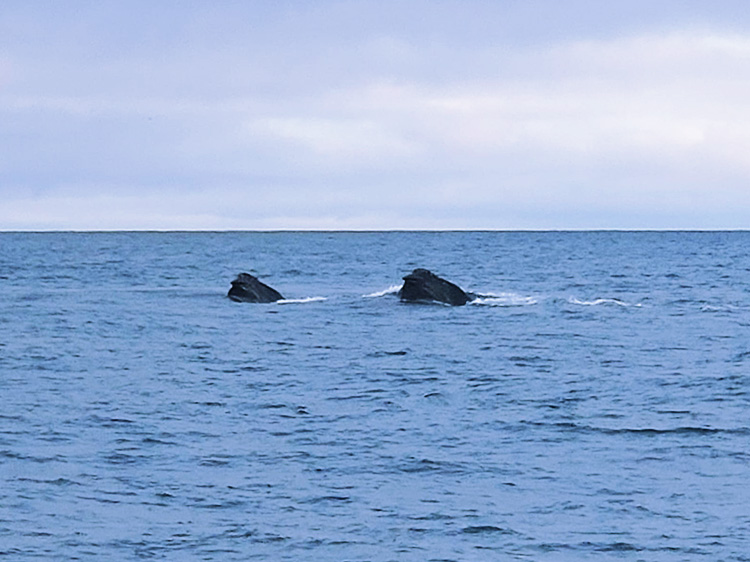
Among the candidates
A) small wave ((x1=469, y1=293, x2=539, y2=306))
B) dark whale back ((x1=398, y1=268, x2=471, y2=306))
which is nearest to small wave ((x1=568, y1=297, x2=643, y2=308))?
small wave ((x1=469, y1=293, x2=539, y2=306))

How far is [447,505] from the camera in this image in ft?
51.7

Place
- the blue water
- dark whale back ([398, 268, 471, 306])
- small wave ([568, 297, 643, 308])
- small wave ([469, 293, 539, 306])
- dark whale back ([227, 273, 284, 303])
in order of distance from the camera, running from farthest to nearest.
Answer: dark whale back ([227, 273, 284, 303]) → small wave ([568, 297, 643, 308]) → small wave ([469, 293, 539, 306]) → dark whale back ([398, 268, 471, 306]) → the blue water

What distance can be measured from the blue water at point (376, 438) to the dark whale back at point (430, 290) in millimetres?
5492

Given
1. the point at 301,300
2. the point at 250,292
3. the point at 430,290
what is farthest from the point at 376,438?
the point at 301,300

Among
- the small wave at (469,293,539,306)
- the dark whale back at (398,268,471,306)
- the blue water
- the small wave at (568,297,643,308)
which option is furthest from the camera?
the small wave at (568,297,643,308)

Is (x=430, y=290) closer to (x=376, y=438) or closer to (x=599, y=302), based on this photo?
(x=599, y=302)

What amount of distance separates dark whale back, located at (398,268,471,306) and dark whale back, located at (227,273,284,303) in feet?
19.0

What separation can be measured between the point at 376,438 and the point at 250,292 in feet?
103

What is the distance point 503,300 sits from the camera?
51.5 m

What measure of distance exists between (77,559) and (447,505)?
473 cm

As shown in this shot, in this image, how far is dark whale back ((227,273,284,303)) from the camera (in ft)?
167

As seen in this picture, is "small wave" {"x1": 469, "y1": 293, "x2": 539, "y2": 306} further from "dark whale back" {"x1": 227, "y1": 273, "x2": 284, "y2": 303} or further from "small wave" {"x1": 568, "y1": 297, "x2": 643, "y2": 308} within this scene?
"dark whale back" {"x1": 227, "y1": 273, "x2": 284, "y2": 303}

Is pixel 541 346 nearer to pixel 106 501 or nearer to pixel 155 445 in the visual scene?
pixel 155 445

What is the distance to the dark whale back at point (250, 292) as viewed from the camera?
167 feet
